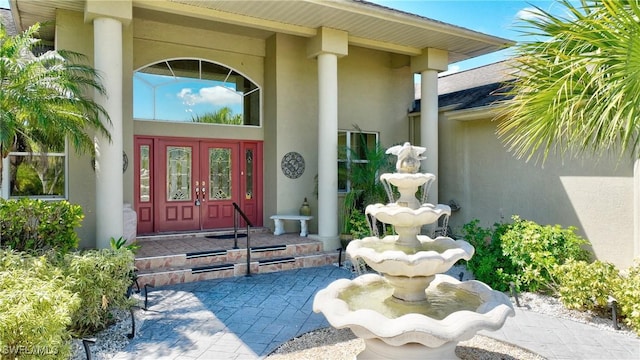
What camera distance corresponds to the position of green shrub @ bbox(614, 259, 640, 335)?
16.0 ft

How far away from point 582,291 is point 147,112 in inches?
365

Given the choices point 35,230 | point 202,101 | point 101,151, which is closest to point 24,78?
point 101,151

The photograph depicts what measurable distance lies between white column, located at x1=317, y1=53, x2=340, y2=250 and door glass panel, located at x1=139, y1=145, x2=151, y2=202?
417 centimetres

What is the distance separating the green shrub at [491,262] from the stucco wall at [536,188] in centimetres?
225

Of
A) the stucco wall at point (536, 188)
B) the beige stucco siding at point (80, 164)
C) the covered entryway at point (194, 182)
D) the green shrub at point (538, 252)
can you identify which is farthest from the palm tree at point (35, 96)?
the stucco wall at point (536, 188)

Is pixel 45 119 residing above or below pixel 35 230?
above

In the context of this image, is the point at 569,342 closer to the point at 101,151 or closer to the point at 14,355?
the point at 14,355

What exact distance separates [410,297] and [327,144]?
5.62m

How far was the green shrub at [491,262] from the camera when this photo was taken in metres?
6.59

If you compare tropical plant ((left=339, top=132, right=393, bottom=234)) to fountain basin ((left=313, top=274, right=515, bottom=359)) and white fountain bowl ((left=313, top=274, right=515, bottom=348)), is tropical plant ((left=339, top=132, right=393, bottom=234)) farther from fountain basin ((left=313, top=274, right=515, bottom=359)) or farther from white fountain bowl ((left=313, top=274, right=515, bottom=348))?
white fountain bowl ((left=313, top=274, right=515, bottom=348))

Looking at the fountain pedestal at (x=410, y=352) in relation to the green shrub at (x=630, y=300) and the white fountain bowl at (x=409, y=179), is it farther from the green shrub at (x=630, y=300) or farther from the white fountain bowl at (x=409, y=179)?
the green shrub at (x=630, y=300)

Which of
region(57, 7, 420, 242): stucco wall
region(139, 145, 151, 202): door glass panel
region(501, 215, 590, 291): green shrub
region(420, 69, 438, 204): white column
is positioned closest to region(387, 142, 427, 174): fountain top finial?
region(501, 215, 590, 291): green shrub

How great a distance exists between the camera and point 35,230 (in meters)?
6.00

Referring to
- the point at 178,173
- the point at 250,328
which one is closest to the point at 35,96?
the point at 250,328
